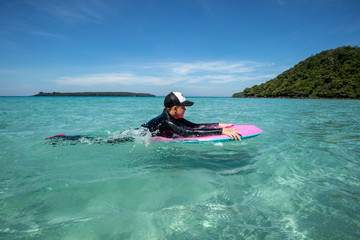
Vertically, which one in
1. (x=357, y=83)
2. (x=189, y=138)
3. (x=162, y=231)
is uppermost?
(x=357, y=83)

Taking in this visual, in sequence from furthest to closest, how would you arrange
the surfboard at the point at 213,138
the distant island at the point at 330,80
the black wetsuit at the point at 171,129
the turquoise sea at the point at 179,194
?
1. the distant island at the point at 330,80
2. the surfboard at the point at 213,138
3. the black wetsuit at the point at 171,129
4. the turquoise sea at the point at 179,194

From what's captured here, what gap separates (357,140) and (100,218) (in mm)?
7934

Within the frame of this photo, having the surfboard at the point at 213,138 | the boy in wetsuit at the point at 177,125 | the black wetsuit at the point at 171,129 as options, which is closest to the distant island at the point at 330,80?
the surfboard at the point at 213,138

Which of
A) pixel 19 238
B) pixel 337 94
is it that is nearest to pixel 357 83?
pixel 337 94

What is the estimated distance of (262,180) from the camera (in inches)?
Result: 125

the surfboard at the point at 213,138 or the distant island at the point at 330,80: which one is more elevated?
the distant island at the point at 330,80

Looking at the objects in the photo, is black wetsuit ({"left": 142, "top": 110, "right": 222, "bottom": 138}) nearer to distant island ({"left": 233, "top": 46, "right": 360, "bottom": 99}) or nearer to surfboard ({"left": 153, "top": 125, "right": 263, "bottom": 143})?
surfboard ({"left": 153, "top": 125, "right": 263, "bottom": 143})

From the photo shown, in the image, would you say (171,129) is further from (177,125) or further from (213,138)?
(213,138)

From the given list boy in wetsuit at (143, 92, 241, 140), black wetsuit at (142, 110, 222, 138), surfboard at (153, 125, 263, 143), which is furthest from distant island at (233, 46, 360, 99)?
black wetsuit at (142, 110, 222, 138)

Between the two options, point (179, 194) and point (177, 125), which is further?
point (177, 125)

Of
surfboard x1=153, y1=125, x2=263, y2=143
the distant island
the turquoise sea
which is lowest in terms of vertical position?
the turquoise sea

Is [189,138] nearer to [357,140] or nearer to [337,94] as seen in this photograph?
[357,140]

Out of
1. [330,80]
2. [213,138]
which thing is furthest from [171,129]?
[330,80]

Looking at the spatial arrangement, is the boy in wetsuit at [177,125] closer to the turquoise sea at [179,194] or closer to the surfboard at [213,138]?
the surfboard at [213,138]
